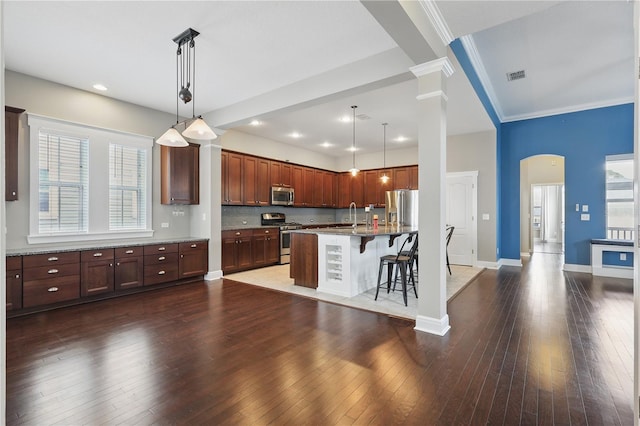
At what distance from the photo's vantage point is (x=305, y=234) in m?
5.03

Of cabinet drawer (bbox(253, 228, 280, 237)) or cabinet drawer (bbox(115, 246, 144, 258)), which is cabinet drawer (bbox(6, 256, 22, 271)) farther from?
cabinet drawer (bbox(253, 228, 280, 237))

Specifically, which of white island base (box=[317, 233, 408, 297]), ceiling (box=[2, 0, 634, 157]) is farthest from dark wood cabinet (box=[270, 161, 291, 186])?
white island base (box=[317, 233, 408, 297])

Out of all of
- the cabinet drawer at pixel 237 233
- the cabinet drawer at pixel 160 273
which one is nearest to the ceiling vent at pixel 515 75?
the cabinet drawer at pixel 237 233

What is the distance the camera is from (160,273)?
16.0ft

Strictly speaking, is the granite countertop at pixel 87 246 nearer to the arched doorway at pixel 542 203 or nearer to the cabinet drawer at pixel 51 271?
the cabinet drawer at pixel 51 271

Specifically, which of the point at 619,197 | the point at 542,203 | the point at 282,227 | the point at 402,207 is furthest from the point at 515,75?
the point at 542,203

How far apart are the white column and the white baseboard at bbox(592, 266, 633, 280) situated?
15.4ft

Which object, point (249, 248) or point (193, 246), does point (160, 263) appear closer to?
point (193, 246)

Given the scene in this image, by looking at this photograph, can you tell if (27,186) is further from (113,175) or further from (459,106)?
(459,106)

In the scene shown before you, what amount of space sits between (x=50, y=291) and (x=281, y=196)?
182 inches

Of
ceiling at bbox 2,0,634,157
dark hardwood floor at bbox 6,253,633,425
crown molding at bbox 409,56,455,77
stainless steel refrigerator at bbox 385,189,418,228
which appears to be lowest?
dark hardwood floor at bbox 6,253,633,425

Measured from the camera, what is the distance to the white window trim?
3.98 meters

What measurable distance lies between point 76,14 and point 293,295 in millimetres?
3981

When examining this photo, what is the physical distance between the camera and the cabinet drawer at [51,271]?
146 inches
